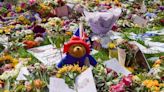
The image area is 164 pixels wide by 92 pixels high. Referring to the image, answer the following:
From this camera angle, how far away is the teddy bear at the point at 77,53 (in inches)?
134

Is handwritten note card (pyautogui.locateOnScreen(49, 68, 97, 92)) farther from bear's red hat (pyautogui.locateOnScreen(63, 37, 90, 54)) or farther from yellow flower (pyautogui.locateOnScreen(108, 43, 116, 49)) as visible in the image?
yellow flower (pyautogui.locateOnScreen(108, 43, 116, 49))

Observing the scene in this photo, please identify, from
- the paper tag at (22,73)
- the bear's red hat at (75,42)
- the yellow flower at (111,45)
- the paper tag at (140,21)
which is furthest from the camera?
the paper tag at (140,21)

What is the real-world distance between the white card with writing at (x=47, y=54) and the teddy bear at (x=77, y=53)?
1.55 feet

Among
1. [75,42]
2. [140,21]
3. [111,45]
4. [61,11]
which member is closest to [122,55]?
[111,45]

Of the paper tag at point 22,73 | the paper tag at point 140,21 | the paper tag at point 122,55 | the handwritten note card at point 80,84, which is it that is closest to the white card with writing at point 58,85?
the handwritten note card at point 80,84

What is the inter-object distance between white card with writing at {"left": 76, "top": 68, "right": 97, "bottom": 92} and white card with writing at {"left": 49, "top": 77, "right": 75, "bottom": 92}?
0.26ft

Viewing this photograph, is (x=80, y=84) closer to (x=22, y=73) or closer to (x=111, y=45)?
(x=22, y=73)

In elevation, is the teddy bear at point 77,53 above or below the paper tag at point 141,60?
above

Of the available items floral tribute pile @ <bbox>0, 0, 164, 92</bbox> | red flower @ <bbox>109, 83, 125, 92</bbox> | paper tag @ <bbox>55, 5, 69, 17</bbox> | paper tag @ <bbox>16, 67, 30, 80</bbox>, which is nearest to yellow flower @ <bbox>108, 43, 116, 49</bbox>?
floral tribute pile @ <bbox>0, 0, 164, 92</bbox>

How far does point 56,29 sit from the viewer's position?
5070 mm

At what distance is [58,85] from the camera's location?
2750 millimetres

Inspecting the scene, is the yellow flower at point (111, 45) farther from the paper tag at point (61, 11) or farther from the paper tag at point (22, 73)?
the paper tag at point (61, 11)

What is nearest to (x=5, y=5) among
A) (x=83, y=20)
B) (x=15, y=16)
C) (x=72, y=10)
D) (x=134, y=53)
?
(x=15, y=16)

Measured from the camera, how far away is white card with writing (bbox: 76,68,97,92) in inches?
107
